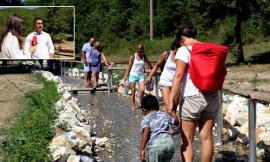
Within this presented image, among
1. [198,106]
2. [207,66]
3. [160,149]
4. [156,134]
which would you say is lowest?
[160,149]

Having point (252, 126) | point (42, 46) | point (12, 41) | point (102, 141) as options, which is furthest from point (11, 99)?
point (42, 46)

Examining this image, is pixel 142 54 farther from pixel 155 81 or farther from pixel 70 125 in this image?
pixel 70 125

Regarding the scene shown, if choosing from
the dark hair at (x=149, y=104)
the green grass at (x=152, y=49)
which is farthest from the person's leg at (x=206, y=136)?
the green grass at (x=152, y=49)

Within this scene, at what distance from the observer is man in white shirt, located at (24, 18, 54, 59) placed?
2454cm

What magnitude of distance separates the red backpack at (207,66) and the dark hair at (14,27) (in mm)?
17917

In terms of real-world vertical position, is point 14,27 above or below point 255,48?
above

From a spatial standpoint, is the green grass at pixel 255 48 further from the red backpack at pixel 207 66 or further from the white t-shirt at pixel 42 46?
the red backpack at pixel 207 66

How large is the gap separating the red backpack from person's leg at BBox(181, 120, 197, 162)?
16.3 inches

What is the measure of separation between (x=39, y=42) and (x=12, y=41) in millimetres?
1567

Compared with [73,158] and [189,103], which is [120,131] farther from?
[189,103]

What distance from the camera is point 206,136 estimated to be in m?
6.49

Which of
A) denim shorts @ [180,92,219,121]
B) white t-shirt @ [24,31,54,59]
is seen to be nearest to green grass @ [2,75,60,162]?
denim shorts @ [180,92,219,121]

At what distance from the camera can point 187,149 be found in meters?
6.50

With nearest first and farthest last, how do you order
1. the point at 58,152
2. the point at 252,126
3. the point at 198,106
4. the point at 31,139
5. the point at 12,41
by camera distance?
the point at 198,106, the point at 58,152, the point at 252,126, the point at 31,139, the point at 12,41
